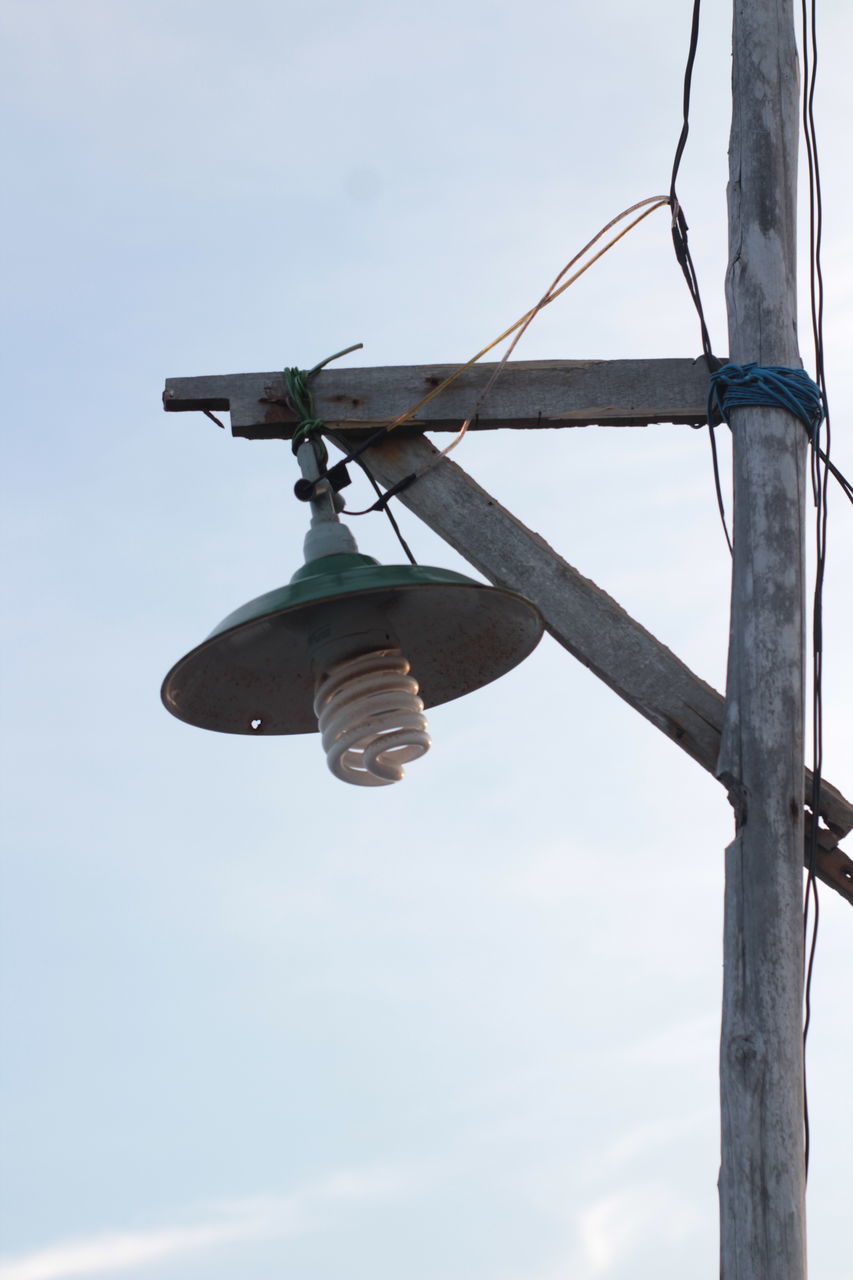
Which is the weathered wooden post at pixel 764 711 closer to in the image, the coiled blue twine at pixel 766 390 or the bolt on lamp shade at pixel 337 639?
the coiled blue twine at pixel 766 390

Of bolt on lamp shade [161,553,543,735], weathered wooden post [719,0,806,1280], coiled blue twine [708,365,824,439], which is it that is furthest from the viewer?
coiled blue twine [708,365,824,439]

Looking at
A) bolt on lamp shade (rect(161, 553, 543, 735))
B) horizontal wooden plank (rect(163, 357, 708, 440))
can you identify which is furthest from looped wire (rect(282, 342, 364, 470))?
bolt on lamp shade (rect(161, 553, 543, 735))

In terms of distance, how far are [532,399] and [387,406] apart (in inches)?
13.0

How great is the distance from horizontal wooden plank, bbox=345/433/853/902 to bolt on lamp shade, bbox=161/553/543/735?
0.38 m

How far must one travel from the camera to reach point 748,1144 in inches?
128

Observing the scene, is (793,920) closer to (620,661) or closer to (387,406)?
(620,661)

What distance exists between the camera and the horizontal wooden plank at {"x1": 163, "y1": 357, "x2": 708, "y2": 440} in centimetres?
405

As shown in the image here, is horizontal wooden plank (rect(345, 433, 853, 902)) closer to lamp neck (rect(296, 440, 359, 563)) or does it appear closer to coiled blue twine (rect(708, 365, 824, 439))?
lamp neck (rect(296, 440, 359, 563))

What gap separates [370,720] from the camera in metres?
3.15

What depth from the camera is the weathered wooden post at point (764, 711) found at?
323 cm

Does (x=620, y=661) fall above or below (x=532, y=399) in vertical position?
below

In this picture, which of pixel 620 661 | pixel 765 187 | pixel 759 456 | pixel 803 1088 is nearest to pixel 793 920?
pixel 803 1088

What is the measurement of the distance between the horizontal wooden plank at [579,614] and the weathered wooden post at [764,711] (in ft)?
0.40

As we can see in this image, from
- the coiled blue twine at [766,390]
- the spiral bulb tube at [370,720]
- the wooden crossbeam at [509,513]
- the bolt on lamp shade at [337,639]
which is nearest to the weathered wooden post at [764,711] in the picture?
the coiled blue twine at [766,390]
